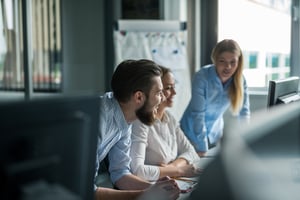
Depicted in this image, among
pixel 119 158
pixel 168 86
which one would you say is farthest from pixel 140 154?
pixel 168 86

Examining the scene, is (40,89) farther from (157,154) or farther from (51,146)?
(51,146)

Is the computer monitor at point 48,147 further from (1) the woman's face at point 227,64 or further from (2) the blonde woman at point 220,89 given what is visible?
(1) the woman's face at point 227,64

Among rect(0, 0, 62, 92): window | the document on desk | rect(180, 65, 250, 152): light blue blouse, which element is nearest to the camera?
the document on desk

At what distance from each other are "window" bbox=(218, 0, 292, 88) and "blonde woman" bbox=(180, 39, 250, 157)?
1.30 metres

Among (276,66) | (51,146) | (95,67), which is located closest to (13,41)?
(95,67)

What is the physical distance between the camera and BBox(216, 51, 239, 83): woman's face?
2959 mm

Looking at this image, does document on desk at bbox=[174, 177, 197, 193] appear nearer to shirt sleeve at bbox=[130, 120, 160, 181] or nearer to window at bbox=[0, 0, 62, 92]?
shirt sleeve at bbox=[130, 120, 160, 181]

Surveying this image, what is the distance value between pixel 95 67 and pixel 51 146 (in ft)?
12.4

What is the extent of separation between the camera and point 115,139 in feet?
5.83

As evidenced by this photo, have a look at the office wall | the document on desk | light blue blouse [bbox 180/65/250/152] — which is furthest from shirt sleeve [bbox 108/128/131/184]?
the office wall

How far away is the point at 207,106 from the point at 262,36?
1.68 metres

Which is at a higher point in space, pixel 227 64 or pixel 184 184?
pixel 227 64

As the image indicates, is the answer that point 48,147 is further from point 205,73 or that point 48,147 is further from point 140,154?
point 205,73

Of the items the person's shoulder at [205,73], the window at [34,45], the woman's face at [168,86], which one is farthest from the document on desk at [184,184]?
the window at [34,45]
